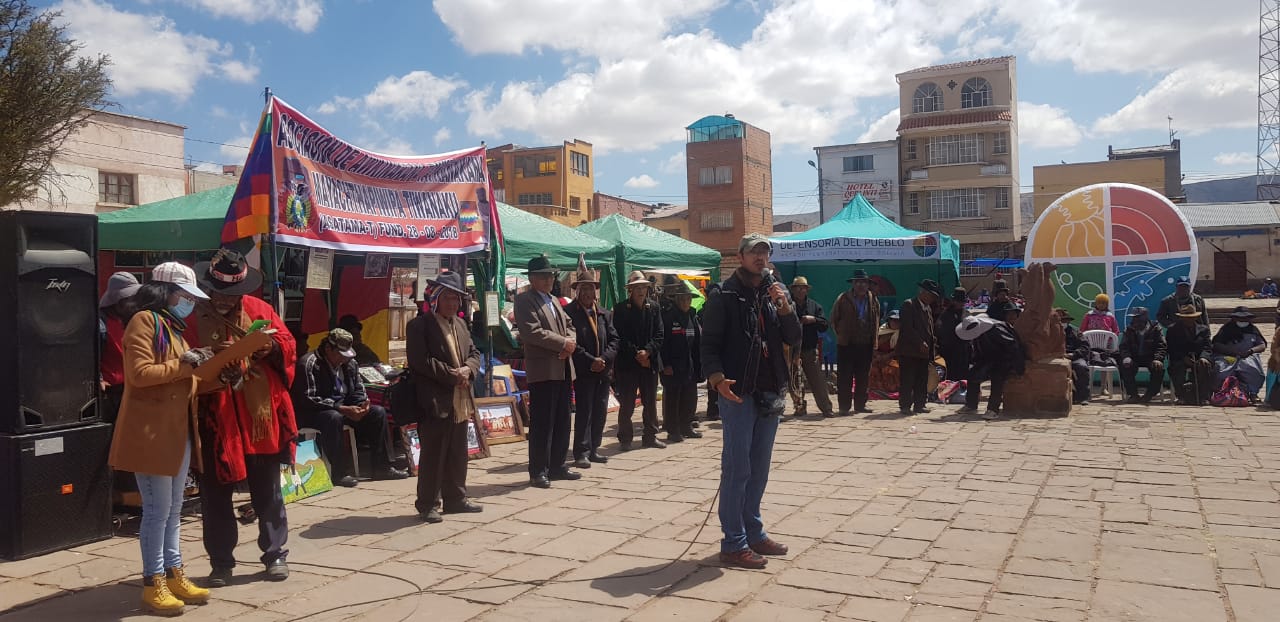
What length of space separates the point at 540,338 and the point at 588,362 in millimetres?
695

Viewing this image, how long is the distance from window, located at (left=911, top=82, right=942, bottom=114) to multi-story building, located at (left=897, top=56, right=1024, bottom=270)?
0.18ft

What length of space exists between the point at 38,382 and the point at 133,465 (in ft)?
5.64

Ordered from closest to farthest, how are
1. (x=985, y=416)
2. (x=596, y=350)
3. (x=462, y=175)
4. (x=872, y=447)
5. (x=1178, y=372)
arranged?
(x=596, y=350)
(x=872, y=447)
(x=462, y=175)
(x=985, y=416)
(x=1178, y=372)

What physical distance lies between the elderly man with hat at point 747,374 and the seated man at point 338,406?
12.2 feet

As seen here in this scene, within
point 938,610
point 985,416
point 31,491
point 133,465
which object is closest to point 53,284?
point 31,491

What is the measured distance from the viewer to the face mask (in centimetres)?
443

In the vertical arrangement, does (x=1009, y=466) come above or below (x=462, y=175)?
below

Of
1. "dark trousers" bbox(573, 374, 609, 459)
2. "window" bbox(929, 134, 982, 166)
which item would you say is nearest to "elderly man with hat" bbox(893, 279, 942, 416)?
"dark trousers" bbox(573, 374, 609, 459)

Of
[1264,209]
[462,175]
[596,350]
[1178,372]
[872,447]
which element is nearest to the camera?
[596,350]

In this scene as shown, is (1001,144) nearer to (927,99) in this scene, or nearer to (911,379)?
(927,99)

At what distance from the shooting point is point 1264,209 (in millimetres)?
44562

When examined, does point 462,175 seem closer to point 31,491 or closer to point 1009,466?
point 31,491

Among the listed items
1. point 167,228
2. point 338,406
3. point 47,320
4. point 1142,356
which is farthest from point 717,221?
point 47,320

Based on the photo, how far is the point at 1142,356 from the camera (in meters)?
12.3
